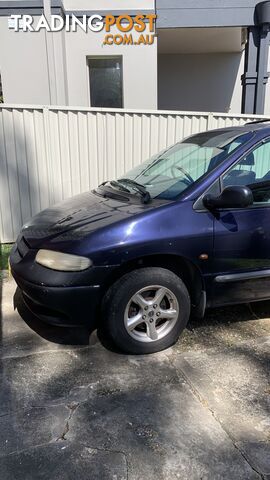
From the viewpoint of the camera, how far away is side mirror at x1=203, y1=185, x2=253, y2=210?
3006 mm

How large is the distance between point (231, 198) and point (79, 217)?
4.05 ft

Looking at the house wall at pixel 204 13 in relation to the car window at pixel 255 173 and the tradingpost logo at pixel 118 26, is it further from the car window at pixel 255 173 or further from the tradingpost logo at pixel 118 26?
the car window at pixel 255 173

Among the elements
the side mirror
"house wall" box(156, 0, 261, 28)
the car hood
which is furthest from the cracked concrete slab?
"house wall" box(156, 0, 261, 28)

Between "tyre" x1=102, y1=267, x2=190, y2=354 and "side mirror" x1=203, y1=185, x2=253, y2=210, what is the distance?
635 mm

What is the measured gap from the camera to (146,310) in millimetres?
3078

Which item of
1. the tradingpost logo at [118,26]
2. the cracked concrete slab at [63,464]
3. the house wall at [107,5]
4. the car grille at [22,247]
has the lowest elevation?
the cracked concrete slab at [63,464]

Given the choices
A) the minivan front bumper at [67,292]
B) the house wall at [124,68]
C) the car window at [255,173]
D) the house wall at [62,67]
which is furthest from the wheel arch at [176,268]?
the house wall at [124,68]

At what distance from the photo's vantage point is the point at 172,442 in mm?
2289

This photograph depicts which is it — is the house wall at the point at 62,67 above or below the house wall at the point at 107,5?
below

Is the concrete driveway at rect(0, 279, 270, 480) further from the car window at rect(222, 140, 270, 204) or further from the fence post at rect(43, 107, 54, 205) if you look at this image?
the fence post at rect(43, 107, 54, 205)

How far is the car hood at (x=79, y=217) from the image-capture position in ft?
10.1

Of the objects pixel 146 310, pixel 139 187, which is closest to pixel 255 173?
pixel 139 187

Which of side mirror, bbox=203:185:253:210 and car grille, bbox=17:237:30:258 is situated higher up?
side mirror, bbox=203:185:253:210

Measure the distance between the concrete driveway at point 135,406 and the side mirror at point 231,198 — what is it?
45.8 inches
